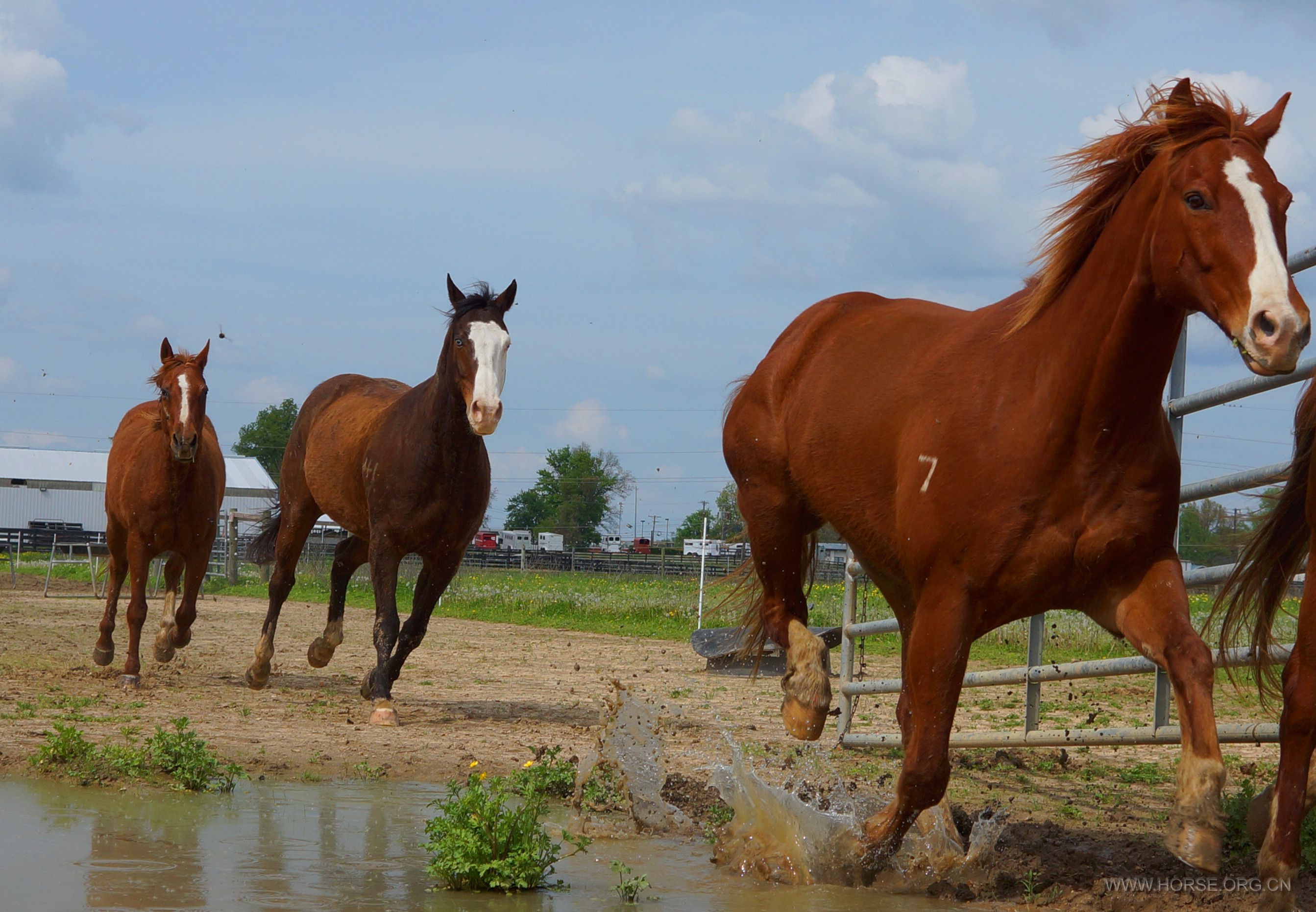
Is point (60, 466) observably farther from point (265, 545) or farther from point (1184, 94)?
point (1184, 94)

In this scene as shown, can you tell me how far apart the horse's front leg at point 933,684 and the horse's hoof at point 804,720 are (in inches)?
37.3

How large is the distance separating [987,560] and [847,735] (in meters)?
4.09

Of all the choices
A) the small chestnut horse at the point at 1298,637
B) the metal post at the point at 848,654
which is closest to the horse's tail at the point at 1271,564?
the small chestnut horse at the point at 1298,637

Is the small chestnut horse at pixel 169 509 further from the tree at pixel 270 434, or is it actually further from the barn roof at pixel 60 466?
the tree at pixel 270 434

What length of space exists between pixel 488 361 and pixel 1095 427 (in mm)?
5370

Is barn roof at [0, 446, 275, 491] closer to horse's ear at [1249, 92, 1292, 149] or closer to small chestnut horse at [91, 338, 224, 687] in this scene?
small chestnut horse at [91, 338, 224, 687]

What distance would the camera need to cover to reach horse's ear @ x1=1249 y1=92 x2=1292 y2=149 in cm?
344

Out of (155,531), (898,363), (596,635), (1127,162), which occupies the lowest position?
(596,635)

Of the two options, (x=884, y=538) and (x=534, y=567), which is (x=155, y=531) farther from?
(x=534, y=567)

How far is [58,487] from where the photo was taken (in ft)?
220

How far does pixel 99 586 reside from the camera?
23.7m

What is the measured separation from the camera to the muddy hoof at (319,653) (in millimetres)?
10180

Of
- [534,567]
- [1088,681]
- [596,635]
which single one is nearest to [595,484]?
[534,567]

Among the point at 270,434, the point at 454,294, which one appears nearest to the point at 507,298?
the point at 454,294
